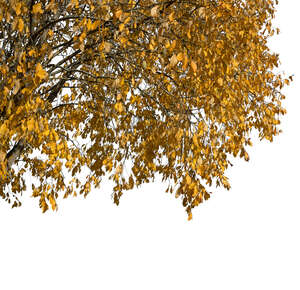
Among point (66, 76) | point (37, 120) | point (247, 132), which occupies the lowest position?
point (37, 120)

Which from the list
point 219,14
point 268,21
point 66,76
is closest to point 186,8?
point 219,14

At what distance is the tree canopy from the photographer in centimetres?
584

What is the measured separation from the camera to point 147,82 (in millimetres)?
7328

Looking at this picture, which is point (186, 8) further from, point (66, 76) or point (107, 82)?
point (66, 76)

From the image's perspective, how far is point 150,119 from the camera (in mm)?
8453

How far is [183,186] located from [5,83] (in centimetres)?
334

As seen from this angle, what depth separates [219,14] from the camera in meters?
6.88

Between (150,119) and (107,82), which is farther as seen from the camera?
(150,119)

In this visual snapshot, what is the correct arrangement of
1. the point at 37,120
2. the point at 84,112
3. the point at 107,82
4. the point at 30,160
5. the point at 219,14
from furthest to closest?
the point at 30,160 → the point at 84,112 → the point at 107,82 → the point at 219,14 → the point at 37,120

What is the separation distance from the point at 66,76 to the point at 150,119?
1.99 meters

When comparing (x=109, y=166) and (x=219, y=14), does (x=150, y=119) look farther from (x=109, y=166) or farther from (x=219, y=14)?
(x=219, y=14)

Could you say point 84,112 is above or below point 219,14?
above

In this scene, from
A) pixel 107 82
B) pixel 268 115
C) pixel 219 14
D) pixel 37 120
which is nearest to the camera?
pixel 37 120

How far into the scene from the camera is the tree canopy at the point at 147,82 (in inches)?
230
